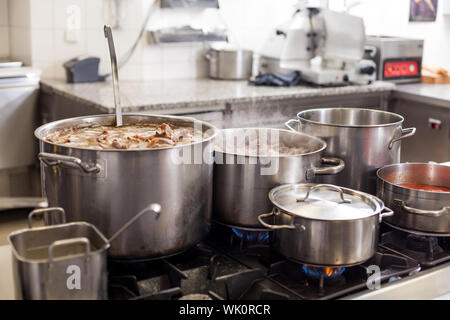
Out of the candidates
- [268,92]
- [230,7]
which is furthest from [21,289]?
[230,7]

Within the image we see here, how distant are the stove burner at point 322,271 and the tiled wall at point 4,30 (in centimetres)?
367

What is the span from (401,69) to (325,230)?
3.68m

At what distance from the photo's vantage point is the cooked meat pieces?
1.38 m

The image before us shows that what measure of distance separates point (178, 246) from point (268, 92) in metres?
2.63

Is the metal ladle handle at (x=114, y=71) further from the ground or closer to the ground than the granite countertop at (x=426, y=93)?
further from the ground

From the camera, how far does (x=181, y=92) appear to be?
3.77 metres

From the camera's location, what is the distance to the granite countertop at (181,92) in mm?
3365

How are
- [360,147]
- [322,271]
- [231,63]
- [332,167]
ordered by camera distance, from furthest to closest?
[231,63], [360,147], [332,167], [322,271]

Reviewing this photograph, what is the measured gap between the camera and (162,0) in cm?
417

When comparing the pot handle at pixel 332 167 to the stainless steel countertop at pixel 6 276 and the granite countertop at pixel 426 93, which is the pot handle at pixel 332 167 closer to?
the stainless steel countertop at pixel 6 276

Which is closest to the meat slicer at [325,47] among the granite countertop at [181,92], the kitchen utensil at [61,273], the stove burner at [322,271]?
the granite countertop at [181,92]

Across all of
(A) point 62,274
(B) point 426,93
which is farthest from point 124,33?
(A) point 62,274

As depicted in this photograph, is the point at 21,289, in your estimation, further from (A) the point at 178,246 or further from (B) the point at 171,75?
(B) the point at 171,75

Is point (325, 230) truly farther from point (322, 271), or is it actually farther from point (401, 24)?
point (401, 24)
